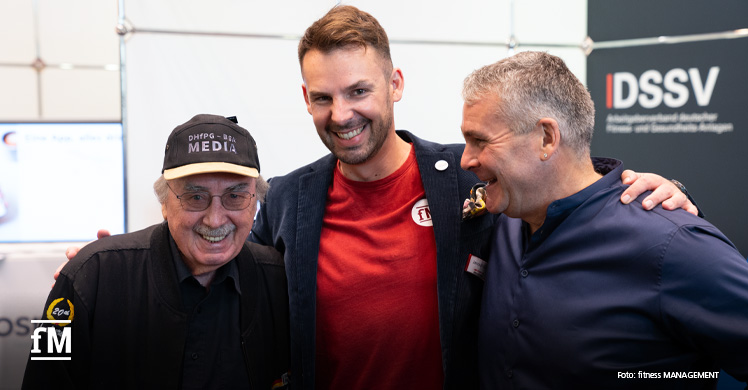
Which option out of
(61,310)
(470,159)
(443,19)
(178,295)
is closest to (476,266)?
(470,159)

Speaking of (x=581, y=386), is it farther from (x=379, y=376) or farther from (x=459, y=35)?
(x=459, y=35)

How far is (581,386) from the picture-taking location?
1.51 m

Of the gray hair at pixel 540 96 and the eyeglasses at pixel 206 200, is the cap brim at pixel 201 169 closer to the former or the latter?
the eyeglasses at pixel 206 200

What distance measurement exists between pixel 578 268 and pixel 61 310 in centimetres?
154

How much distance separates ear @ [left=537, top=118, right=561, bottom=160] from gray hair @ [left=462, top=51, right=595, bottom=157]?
2cm

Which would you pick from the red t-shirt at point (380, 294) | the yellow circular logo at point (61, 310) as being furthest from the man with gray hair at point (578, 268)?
the yellow circular logo at point (61, 310)

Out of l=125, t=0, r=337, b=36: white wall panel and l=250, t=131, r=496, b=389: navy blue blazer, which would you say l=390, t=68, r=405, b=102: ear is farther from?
l=125, t=0, r=337, b=36: white wall panel

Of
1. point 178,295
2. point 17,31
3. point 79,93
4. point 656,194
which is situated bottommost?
point 178,295

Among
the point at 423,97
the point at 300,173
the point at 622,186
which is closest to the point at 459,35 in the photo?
the point at 423,97

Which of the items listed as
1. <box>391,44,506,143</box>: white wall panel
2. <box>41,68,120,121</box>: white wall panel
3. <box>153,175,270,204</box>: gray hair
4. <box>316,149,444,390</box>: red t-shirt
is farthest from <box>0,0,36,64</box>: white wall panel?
<box>316,149,444,390</box>: red t-shirt

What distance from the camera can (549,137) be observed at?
5.24ft

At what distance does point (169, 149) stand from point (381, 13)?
78.6 inches

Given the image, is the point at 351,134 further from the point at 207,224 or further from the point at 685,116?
the point at 685,116

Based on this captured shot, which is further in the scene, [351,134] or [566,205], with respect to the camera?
[351,134]
